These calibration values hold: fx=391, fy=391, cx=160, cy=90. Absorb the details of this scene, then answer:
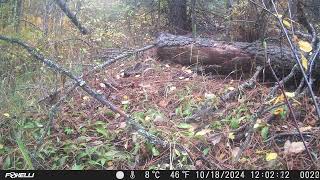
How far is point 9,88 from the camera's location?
13.7 ft

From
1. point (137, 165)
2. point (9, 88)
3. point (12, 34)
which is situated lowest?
point (137, 165)

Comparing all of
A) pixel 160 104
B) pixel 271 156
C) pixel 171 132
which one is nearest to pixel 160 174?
pixel 171 132

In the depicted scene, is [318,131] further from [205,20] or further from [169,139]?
[205,20]

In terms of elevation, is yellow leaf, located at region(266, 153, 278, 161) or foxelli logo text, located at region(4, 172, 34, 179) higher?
yellow leaf, located at region(266, 153, 278, 161)

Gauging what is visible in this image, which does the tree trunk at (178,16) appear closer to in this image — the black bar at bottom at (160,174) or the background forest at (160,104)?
the background forest at (160,104)

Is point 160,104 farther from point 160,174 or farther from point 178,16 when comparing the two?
point 178,16

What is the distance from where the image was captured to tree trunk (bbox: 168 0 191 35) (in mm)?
7547

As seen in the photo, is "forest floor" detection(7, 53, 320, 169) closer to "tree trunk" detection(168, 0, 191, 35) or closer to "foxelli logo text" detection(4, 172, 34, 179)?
"foxelli logo text" detection(4, 172, 34, 179)

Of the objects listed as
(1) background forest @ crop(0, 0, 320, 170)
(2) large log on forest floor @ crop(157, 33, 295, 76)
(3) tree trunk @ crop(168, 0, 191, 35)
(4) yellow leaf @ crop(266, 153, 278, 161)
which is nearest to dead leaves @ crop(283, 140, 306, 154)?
(1) background forest @ crop(0, 0, 320, 170)

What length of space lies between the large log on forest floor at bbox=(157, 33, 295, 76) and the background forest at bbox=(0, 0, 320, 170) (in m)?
0.02

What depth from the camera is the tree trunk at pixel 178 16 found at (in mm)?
7547

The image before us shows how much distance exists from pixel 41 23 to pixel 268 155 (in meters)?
4.60

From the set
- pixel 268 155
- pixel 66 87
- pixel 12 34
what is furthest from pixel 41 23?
pixel 268 155

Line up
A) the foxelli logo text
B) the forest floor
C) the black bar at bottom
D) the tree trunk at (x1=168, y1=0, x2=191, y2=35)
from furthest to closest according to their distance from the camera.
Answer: the tree trunk at (x1=168, y1=0, x2=191, y2=35), the forest floor, the foxelli logo text, the black bar at bottom
